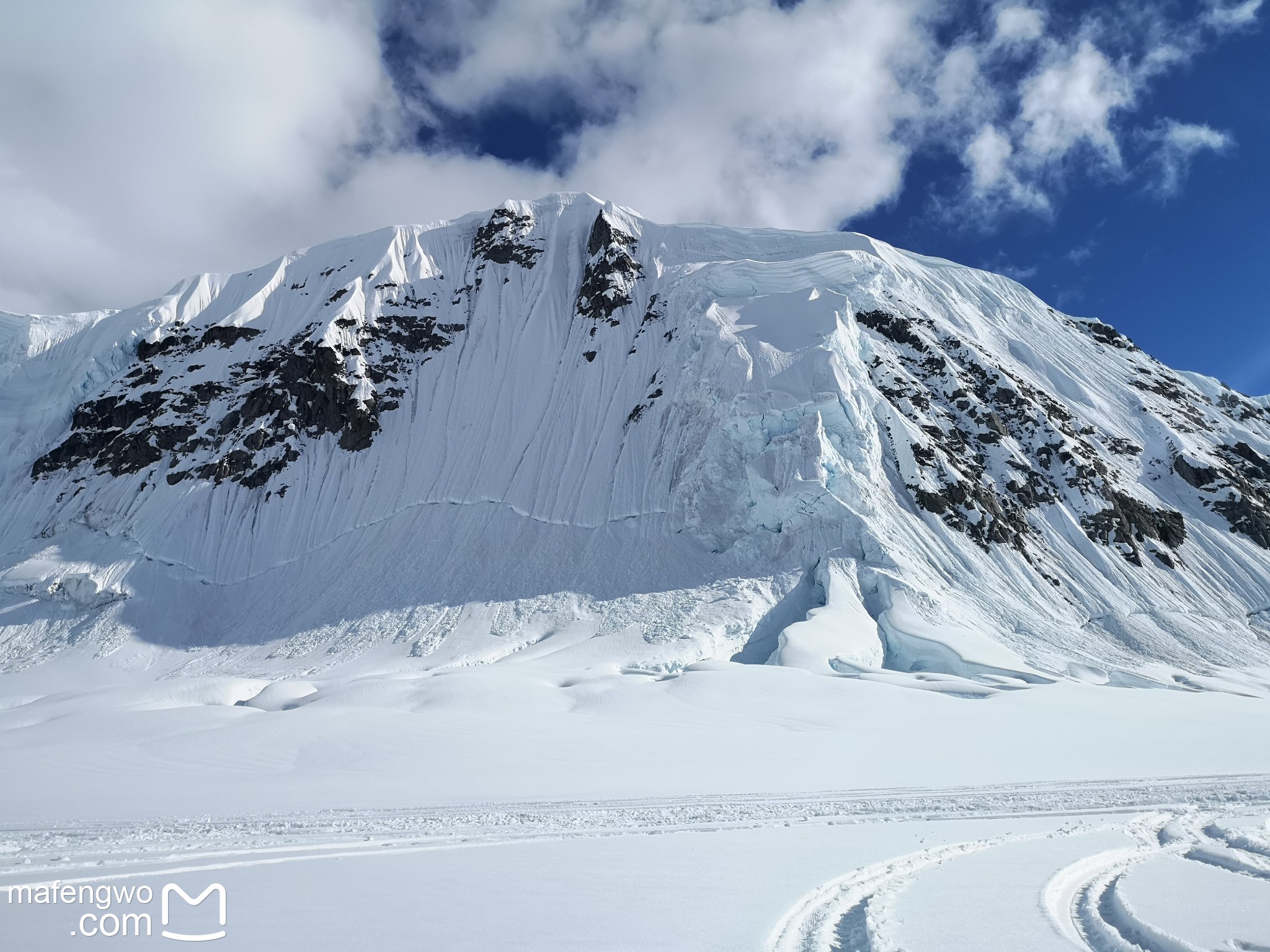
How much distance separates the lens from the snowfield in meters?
6.64

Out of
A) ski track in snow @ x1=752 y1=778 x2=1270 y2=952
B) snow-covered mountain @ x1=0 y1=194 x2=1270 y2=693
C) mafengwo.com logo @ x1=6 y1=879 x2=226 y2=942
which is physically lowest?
mafengwo.com logo @ x1=6 y1=879 x2=226 y2=942

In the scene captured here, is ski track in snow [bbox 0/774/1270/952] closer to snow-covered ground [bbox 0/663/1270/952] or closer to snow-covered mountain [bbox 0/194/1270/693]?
snow-covered ground [bbox 0/663/1270/952]

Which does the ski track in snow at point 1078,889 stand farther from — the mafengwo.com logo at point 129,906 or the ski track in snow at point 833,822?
the mafengwo.com logo at point 129,906

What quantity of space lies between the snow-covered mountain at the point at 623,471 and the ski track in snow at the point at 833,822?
448 inches

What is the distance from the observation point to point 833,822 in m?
9.18

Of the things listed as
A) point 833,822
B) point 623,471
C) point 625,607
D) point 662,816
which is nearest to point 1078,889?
point 833,822

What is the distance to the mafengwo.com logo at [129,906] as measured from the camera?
16.8 feet

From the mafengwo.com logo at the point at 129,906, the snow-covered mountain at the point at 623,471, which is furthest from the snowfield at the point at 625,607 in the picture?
the snow-covered mountain at the point at 623,471

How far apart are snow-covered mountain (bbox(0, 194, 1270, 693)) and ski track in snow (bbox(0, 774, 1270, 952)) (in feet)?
37.4

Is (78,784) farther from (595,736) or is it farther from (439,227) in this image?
(439,227)

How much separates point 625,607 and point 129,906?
87.3ft

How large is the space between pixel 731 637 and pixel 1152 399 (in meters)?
40.9

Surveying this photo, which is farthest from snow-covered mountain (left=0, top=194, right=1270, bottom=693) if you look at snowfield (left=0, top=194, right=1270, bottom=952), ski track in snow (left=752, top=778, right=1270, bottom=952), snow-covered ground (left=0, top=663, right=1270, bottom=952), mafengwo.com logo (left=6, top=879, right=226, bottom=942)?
mafengwo.com logo (left=6, top=879, right=226, bottom=942)

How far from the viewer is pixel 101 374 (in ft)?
171
